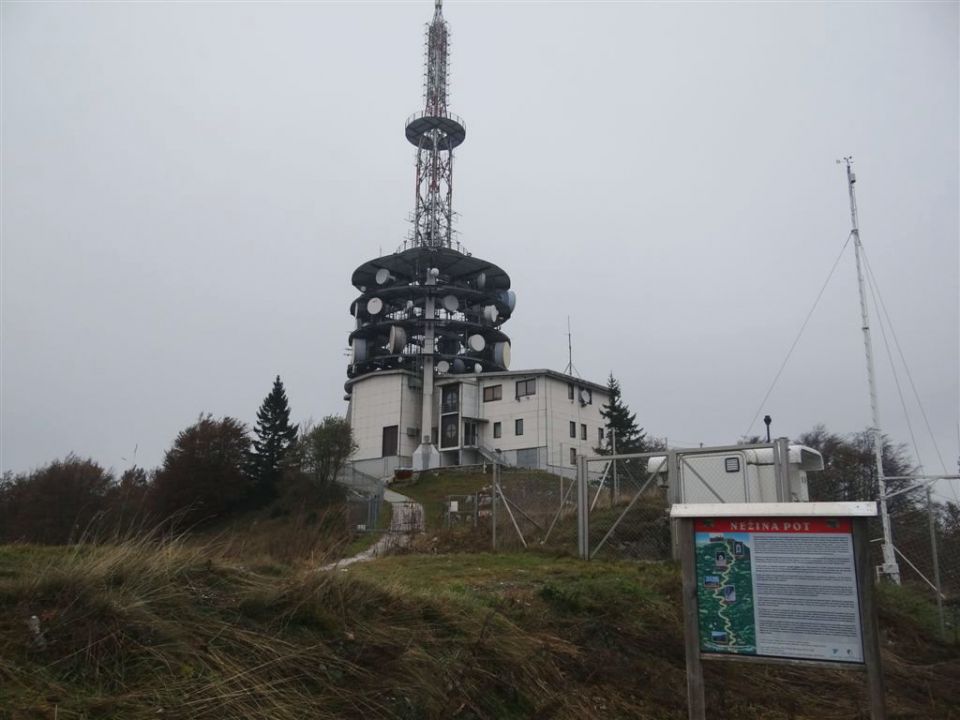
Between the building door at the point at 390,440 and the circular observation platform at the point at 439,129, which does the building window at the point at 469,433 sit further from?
the circular observation platform at the point at 439,129

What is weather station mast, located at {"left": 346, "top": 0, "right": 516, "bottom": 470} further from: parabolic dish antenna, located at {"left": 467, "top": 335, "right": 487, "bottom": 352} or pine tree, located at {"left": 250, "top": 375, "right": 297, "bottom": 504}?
pine tree, located at {"left": 250, "top": 375, "right": 297, "bottom": 504}

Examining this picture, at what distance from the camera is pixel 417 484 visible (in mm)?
45031

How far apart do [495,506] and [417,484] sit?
1127 inches

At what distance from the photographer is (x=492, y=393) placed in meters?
51.2

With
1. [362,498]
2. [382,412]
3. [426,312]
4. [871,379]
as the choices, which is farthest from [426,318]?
[871,379]

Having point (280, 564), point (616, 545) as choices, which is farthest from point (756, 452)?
point (280, 564)

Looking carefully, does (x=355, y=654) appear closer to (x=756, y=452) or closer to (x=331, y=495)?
(x=756, y=452)

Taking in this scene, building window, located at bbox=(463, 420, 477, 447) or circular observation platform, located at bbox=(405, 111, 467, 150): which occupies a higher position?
circular observation platform, located at bbox=(405, 111, 467, 150)

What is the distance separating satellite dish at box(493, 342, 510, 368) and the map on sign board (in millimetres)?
50595

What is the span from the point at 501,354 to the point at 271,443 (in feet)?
63.9

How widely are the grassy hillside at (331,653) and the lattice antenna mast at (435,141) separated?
52.4 m

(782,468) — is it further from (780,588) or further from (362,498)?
(362,498)

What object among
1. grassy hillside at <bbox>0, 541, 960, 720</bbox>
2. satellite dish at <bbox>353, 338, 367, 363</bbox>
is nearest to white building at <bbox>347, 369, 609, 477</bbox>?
satellite dish at <bbox>353, 338, 367, 363</bbox>

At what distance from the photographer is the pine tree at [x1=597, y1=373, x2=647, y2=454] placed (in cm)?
4856
